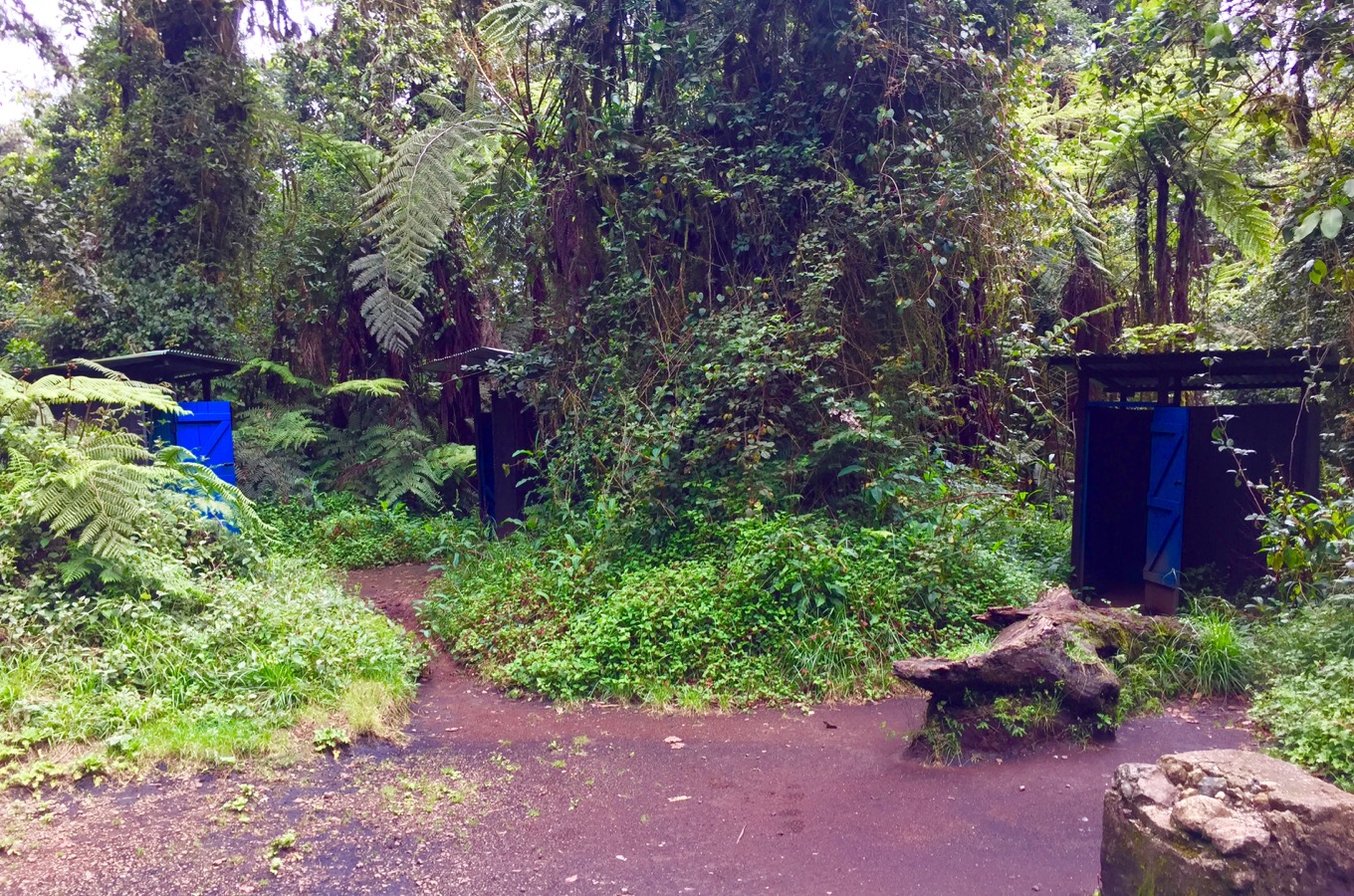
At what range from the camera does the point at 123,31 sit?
14164 mm

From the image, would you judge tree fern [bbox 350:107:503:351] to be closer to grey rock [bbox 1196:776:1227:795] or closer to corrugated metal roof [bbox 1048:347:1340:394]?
corrugated metal roof [bbox 1048:347:1340:394]

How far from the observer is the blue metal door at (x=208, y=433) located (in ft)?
34.2

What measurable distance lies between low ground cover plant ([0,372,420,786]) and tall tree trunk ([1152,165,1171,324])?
10.2 meters

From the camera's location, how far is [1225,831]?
310 centimetres

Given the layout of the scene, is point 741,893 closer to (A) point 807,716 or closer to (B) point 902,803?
(B) point 902,803

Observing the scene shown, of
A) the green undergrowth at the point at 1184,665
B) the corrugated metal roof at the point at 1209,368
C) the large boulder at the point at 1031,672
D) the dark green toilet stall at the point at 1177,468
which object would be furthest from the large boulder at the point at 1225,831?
the dark green toilet stall at the point at 1177,468

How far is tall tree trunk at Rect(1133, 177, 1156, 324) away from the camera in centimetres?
1242

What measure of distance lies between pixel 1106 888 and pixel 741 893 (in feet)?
4.55

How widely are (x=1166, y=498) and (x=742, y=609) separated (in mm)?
3794

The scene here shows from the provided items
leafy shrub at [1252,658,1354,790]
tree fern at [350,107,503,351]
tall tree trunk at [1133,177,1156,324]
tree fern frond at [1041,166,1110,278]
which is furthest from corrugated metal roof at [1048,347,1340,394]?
tree fern at [350,107,503,351]

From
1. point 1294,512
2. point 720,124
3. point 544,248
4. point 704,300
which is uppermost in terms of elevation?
point 720,124

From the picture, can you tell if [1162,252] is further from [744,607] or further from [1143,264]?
[744,607]

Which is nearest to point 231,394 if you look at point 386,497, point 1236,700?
point 386,497

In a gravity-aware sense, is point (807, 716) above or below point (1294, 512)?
below
